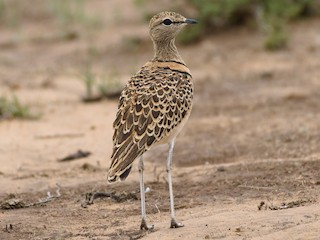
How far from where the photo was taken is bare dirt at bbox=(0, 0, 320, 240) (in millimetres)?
6230

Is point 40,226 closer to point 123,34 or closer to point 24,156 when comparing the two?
point 24,156

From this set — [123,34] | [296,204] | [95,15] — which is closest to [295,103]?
[296,204]

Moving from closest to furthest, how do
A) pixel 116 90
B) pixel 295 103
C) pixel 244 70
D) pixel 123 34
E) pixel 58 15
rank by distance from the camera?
pixel 295 103, pixel 116 90, pixel 244 70, pixel 123 34, pixel 58 15

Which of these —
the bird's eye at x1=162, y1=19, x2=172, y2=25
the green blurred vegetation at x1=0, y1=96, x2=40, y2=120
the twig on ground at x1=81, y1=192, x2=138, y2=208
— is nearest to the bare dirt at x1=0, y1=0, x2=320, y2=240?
the twig on ground at x1=81, y1=192, x2=138, y2=208

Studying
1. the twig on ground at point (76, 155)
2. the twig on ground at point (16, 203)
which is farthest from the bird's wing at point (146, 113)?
the twig on ground at point (76, 155)

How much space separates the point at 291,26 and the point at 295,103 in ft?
13.8

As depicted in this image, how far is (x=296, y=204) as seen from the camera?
626 centimetres

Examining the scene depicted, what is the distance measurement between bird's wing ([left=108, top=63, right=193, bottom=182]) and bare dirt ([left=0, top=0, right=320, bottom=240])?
22.2 inches

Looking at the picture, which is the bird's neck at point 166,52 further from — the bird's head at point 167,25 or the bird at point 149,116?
the bird at point 149,116

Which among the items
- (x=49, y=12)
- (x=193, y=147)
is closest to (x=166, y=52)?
(x=193, y=147)

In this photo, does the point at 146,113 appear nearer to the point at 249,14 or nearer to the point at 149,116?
the point at 149,116

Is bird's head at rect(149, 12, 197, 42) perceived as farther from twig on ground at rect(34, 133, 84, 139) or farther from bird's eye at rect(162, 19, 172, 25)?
twig on ground at rect(34, 133, 84, 139)

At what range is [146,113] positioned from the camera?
6.24m

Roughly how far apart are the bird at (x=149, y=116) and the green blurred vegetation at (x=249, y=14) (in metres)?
6.87
